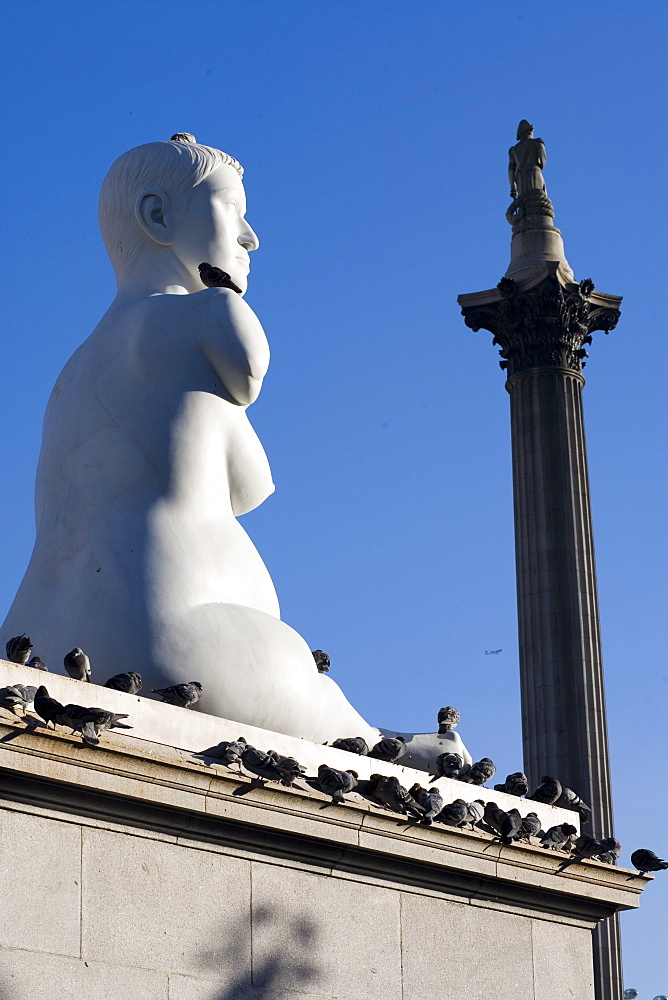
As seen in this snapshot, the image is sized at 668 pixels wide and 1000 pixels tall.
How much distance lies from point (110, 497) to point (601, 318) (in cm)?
2174

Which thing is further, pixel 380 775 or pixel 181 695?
pixel 380 775

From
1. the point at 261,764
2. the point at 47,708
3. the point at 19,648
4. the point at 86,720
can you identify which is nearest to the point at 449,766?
the point at 261,764

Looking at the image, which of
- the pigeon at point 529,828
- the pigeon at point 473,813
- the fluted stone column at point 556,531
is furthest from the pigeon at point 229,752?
the fluted stone column at point 556,531

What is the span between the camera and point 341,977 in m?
9.20

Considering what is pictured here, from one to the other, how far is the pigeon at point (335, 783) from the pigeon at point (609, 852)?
2.50m

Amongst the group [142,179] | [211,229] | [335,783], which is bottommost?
[335,783]

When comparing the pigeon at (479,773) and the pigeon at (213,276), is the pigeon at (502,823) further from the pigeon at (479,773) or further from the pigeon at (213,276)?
the pigeon at (213,276)

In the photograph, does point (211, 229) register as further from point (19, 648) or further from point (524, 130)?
point (524, 130)

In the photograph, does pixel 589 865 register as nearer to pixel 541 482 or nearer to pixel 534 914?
pixel 534 914

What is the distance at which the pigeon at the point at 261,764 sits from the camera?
8.77 m

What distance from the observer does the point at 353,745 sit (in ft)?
32.9

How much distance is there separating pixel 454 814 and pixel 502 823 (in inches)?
19.5

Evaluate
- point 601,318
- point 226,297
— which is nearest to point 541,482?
point 601,318

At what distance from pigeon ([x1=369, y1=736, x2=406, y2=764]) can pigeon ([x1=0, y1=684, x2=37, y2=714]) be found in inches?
112
